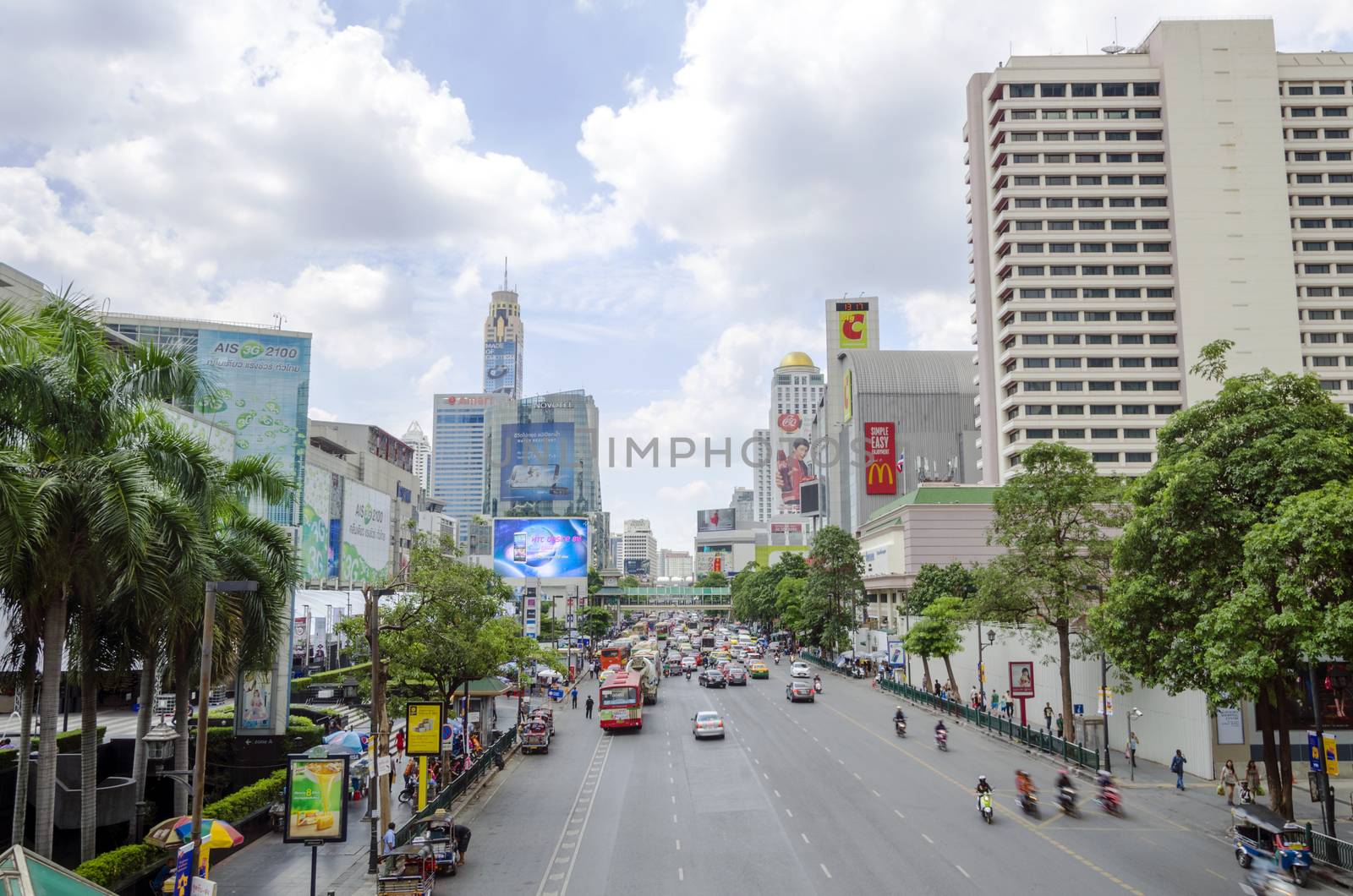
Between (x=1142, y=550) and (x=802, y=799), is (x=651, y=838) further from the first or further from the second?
(x=1142, y=550)

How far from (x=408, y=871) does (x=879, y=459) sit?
428 feet

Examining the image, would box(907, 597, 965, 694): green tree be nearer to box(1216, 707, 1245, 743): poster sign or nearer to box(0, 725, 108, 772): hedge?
box(1216, 707, 1245, 743): poster sign

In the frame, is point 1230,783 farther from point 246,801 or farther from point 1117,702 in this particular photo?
point 246,801

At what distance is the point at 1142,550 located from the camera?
27.0 meters

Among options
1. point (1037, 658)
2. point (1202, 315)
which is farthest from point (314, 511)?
point (1202, 315)

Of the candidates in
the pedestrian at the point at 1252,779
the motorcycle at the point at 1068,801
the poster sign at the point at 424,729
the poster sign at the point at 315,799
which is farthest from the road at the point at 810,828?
the poster sign at the point at 315,799

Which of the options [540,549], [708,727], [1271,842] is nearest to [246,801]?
[708,727]

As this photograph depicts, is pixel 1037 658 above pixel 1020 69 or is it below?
below

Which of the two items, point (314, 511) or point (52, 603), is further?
point (314, 511)

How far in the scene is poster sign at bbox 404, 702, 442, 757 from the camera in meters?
28.6

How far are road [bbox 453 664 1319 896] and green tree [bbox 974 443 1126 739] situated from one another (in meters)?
6.46

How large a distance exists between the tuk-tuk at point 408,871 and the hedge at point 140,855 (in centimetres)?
493

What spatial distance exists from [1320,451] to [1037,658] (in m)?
28.0

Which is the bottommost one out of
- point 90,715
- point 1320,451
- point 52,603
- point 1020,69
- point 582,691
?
point 582,691
